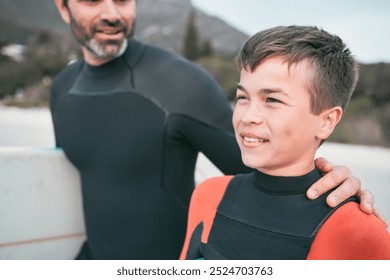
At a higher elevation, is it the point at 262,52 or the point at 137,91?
the point at 262,52

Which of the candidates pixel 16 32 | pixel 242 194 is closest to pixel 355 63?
pixel 242 194

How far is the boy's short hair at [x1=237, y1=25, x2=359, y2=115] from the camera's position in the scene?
0.94 metres

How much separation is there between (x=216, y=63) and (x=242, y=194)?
52.7ft

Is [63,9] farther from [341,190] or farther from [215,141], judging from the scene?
[341,190]

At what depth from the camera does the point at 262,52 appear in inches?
37.2

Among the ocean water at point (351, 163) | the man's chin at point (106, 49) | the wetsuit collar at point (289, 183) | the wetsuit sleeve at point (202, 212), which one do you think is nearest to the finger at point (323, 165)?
the wetsuit collar at point (289, 183)

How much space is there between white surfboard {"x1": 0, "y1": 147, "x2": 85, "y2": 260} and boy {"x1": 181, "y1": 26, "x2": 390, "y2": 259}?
977mm

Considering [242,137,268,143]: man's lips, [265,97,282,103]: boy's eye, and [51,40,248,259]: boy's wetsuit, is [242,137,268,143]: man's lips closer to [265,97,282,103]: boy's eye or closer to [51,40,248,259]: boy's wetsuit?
[265,97,282,103]: boy's eye

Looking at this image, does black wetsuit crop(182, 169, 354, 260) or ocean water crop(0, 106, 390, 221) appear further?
ocean water crop(0, 106, 390, 221)

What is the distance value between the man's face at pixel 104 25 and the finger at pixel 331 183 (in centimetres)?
100

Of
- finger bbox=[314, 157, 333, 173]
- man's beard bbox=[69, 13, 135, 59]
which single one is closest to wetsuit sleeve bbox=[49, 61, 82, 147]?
man's beard bbox=[69, 13, 135, 59]

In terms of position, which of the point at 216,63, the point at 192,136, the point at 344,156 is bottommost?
the point at 216,63

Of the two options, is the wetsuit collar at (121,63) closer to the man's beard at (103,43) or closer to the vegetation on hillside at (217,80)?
the man's beard at (103,43)

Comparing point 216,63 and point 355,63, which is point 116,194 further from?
point 216,63
